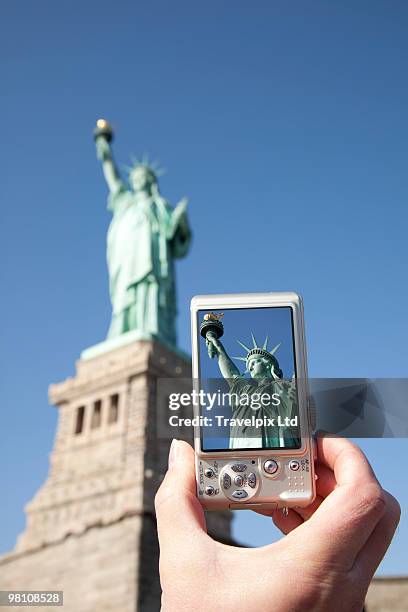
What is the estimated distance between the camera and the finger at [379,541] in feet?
5.89

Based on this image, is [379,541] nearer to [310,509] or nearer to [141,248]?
[310,509]

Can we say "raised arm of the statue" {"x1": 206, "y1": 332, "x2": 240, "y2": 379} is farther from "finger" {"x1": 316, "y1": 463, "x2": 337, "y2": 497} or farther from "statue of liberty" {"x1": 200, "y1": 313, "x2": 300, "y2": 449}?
"finger" {"x1": 316, "y1": 463, "x2": 337, "y2": 497}

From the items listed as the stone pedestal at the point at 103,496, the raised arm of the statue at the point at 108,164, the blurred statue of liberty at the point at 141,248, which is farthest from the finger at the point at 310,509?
the raised arm of the statue at the point at 108,164

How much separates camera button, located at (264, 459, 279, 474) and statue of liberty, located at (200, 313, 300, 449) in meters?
0.05

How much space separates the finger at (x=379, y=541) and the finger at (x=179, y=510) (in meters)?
0.41

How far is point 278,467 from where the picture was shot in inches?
86.7

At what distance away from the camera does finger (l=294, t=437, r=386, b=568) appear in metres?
1.72

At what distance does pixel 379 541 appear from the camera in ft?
6.07

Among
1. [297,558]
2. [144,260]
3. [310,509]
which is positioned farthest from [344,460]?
[144,260]

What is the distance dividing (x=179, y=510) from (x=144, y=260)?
2915cm

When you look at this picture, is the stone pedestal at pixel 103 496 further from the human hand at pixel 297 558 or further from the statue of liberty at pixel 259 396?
the human hand at pixel 297 558

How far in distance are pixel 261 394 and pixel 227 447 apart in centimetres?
21

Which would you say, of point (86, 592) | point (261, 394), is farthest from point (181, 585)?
point (86, 592)

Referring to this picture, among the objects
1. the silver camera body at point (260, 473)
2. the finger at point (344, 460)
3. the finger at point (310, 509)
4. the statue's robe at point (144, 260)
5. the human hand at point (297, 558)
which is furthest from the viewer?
the statue's robe at point (144, 260)
